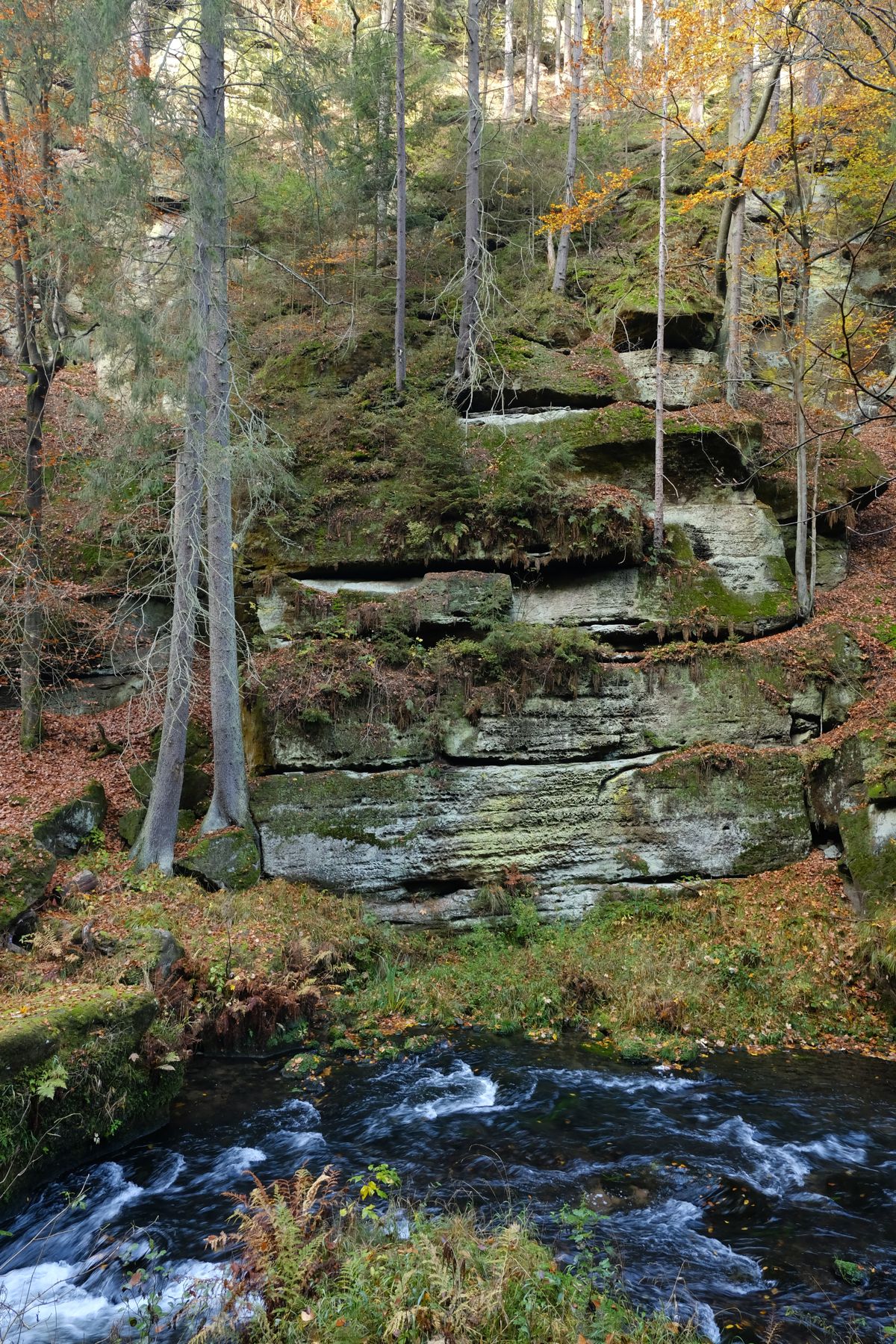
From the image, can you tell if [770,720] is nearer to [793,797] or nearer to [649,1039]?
[793,797]

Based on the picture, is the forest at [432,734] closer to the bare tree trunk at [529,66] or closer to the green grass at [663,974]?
the green grass at [663,974]

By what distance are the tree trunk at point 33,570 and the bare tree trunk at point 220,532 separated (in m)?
3.63

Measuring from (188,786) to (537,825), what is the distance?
5637 millimetres

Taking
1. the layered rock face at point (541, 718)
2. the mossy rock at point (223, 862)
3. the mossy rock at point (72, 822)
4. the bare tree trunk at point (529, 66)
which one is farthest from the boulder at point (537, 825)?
the bare tree trunk at point (529, 66)

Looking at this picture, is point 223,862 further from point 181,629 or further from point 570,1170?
point 570,1170

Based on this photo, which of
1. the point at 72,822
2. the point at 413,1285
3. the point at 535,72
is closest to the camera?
the point at 413,1285

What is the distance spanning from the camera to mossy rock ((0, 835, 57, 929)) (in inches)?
340

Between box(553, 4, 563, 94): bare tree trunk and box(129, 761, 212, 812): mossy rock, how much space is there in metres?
34.5

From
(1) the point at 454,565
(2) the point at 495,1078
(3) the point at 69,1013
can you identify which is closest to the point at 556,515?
(1) the point at 454,565

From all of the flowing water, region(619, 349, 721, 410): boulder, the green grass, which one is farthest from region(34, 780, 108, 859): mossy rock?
region(619, 349, 721, 410): boulder

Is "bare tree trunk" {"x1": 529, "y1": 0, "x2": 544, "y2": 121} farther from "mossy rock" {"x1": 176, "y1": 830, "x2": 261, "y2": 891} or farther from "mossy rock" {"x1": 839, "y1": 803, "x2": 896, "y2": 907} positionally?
"mossy rock" {"x1": 176, "y1": 830, "x2": 261, "y2": 891}

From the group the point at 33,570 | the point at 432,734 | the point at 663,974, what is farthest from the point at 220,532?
the point at 663,974

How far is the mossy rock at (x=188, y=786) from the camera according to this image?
478 inches

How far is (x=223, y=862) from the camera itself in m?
11.0
